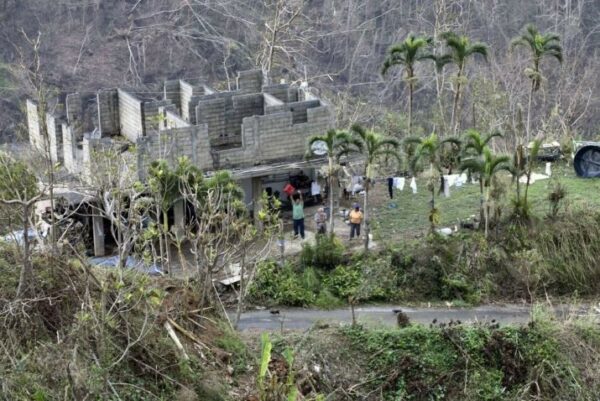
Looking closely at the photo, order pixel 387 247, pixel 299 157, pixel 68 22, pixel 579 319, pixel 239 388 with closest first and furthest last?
pixel 239 388 < pixel 579 319 < pixel 387 247 < pixel 299 157 < pixel 68 22

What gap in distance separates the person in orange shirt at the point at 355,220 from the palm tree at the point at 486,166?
288 centimetres

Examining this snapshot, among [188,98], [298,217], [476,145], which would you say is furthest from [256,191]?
[476,145]

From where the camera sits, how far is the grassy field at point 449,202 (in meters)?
23.9

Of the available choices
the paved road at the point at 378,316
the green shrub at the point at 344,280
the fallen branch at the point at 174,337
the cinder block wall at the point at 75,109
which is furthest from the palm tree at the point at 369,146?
the cinder block wall at the point at 75,109

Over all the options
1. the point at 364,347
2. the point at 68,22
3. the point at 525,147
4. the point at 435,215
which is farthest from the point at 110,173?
the point at 68,22

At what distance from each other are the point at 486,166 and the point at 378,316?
4646mm

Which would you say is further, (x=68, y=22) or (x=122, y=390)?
(x=68, y=22)

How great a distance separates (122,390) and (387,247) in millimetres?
9670

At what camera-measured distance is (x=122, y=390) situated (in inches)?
564

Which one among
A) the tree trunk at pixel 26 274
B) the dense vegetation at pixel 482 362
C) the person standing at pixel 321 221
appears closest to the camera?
the tree trunk at pixel 26 274

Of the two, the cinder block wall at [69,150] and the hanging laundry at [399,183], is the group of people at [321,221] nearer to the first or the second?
the hanging laundry at [399,183]

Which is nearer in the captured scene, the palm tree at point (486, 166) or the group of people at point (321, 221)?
the palm tree at point (486, 166)

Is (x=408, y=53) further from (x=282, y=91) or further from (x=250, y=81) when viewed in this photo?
(x=250, y=81)

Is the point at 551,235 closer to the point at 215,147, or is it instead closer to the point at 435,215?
the point at 435,215
